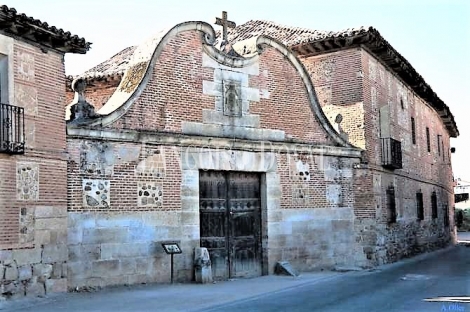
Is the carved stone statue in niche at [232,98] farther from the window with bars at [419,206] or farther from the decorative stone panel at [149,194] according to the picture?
the window with bars at [419,206]

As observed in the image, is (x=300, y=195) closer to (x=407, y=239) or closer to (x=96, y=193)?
(x=96, y=193)

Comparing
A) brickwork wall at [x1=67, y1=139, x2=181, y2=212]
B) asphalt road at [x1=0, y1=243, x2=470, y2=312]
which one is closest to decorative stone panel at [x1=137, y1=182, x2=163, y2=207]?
brickwork wall at [x1=67, y1=139, x2=181, y2=212]

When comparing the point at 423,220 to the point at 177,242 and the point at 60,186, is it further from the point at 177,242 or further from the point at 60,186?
the point at 60,186

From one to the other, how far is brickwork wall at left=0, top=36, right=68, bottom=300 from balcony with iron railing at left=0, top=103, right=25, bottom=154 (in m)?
0.13

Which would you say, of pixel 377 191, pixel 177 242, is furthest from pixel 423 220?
pixel 177 242

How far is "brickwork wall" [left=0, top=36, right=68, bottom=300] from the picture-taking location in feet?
29.3

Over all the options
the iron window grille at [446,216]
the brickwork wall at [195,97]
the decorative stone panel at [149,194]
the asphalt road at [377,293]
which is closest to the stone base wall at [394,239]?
the asphalt road at [377,293]

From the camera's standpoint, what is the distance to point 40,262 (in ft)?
30.7

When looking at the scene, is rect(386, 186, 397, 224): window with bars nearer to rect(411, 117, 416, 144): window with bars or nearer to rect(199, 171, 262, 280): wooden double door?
rect(411, 117, 416, 144): window with bars

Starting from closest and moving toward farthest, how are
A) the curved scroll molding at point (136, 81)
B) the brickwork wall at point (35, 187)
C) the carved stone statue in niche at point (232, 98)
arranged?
the brickwork wall at point (35, 187)
the curved scroll molding at point (136, 81)
the carved stone statue in niche at point (232, 98)

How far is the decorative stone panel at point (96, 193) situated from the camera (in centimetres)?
1028

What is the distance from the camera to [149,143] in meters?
11.2

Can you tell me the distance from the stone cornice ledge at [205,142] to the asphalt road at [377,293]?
3.08m

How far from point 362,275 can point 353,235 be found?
1.61 metres
